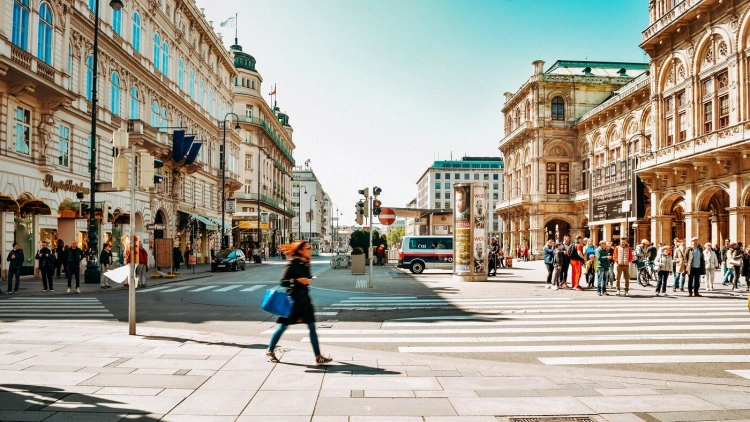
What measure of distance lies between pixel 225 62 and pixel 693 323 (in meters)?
55.6

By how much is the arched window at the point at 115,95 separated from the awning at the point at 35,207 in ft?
31.7

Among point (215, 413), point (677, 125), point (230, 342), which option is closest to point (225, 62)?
point (677, 125)

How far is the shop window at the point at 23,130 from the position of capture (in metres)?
24.5

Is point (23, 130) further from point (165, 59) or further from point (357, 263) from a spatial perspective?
point (165, 59)

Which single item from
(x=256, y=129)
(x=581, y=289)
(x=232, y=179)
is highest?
(x=256, y=129)

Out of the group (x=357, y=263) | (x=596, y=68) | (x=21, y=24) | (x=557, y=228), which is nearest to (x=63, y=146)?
(x=21, y=24)

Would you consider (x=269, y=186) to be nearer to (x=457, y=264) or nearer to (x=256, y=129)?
(x=256, y=129)

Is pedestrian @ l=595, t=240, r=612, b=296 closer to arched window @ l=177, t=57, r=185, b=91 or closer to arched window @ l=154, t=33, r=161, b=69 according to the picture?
arched window @ l=154, t=33, r=161, b=69

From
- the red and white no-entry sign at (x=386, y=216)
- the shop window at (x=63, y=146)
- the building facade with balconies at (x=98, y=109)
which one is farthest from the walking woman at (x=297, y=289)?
the shop window at (x=63, y=146)

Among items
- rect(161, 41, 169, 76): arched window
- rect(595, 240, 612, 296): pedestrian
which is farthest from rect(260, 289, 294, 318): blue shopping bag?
rect(161, 41, 169, 76): arched window

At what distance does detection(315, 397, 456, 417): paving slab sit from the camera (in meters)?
5.14

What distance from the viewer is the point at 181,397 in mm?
5590

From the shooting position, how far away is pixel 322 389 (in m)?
5.99

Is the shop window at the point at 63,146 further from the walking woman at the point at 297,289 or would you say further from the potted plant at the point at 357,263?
the walking woman at the point at 297,289
